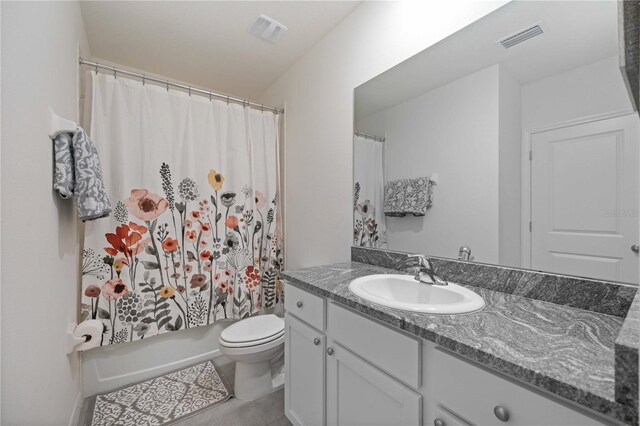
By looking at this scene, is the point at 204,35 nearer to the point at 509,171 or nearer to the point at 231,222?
the point at 231,222

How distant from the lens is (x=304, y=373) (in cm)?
129

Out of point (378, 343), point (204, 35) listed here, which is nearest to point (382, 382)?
point (378, 343)

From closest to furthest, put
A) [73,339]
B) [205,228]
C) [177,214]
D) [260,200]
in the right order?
[73,339], [177,214], [205,228], [260,200]

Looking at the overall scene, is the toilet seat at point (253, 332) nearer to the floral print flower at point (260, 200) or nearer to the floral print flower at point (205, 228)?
the floral print flower at point (205, 228)

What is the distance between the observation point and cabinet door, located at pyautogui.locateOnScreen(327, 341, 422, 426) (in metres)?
0.82

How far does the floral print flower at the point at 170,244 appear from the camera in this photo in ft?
6.25

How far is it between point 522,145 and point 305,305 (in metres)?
1.12

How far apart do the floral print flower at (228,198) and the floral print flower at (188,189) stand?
197 millimetres

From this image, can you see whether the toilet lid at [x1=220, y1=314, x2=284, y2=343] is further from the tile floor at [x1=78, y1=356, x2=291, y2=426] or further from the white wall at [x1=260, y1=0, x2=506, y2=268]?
the white wall at [x1=260, y1=0, x2=506, y2=268]

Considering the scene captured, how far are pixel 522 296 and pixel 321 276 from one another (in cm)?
82

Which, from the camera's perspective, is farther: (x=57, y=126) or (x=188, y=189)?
(x=188, y=189)

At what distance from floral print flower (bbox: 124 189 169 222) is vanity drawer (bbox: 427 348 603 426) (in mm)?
1880

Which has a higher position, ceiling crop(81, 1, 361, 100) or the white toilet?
ceiling crop(81, 1, 361, 100)

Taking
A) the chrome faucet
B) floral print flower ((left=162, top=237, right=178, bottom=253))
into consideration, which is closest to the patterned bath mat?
floral print flower ((left=162, top=237, right=178, bottom=253))
